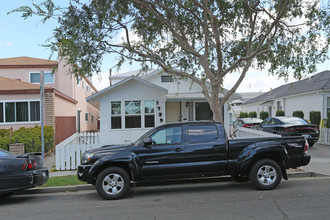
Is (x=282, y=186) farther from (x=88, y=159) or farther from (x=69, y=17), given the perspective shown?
(x=69, y=17)

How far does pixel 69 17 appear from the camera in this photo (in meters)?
10.4

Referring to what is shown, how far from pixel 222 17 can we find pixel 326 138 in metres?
9.22

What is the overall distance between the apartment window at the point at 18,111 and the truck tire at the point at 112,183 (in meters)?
11.4

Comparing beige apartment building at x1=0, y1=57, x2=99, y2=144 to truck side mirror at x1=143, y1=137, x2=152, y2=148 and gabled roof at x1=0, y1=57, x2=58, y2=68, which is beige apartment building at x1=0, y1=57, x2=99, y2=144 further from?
truck side mirror at x1=143, y1=137, x2=152, y2=148

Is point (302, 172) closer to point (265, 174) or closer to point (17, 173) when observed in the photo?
point (265, 174)

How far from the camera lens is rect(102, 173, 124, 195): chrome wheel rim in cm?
659

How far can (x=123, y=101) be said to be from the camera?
51.6 ft

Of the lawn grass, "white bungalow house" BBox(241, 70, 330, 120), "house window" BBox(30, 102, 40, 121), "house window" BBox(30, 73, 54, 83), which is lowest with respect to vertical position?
the lawn grass

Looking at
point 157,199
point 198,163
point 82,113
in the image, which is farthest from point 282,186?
point 82,113

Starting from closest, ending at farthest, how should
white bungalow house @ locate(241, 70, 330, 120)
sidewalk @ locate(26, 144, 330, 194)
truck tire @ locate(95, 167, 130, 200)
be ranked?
truck tire @ locate(95, 167, 130, 200), sidewalk @ locate(26, 144, 330, 194), white bungalow house @ locate(241, 70, 330, 120)

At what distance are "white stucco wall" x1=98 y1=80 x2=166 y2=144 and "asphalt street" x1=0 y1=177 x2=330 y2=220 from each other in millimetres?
8021

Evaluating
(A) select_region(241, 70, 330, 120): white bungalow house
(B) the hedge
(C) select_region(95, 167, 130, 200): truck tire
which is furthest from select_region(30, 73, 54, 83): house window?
(C) select_region(95, 167, 130, 200): truck tire

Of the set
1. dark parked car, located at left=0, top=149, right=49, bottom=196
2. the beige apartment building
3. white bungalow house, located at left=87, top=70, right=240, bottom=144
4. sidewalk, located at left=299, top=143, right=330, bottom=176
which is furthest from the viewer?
the beige apartment building

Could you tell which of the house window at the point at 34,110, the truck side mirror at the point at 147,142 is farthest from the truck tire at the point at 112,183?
the house window at the point at 34,110
